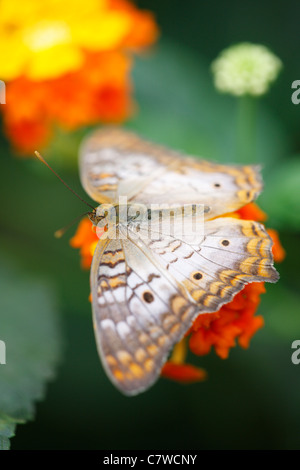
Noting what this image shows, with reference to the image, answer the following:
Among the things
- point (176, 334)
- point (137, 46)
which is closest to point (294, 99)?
point (137, 46)

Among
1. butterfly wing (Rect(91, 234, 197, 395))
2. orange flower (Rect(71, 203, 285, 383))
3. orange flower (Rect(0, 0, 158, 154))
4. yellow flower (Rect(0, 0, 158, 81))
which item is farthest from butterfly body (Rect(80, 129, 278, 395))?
yellow flower (Rect(0, 0, 158, 81))

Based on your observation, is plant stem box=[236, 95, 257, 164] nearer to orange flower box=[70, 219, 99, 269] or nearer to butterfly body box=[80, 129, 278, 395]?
butterfly body box=[80, 129, 278, 395]

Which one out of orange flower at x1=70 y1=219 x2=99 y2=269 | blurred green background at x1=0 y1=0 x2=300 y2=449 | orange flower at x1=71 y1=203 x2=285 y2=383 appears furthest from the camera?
blurred green background at x1=0 y1=0 x2=300 y2=449

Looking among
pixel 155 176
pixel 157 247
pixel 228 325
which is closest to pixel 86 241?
pixel 157 247

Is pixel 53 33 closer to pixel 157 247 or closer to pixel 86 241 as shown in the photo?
pixel 86 241

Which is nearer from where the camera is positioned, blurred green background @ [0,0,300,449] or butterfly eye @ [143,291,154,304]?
butterfly eye @ [143,291,154,304]

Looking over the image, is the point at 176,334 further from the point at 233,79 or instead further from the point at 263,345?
the point at 233,79
